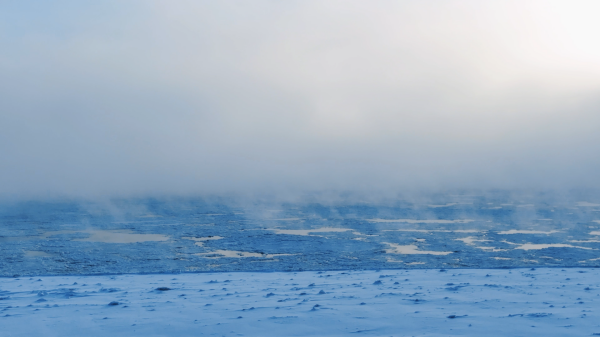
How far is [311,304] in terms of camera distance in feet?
20.3

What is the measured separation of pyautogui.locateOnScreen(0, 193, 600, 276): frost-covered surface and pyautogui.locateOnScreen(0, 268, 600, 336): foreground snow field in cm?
168

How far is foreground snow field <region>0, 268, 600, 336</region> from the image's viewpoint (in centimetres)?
527

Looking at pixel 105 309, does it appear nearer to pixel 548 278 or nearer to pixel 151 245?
pixel 548 278

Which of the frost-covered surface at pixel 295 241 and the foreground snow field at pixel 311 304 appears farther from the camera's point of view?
the frost-covered surface at pixel 295 241

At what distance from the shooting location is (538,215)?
21766 mm

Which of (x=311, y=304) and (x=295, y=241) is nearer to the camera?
(x=311, y=304)

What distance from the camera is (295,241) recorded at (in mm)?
14664

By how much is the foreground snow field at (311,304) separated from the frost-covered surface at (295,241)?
5.51 ft

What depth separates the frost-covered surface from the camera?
11.0 metres

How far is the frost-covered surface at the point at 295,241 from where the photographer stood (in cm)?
1105

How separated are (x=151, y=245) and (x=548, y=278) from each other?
1069cm

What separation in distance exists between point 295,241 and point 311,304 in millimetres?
8500

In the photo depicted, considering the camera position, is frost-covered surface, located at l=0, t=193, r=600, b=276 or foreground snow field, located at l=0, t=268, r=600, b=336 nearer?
foreground snow field, located at l=0, t=268, r=600, b=336

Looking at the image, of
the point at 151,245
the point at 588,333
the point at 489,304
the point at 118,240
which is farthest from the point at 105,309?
the point at 118,240
